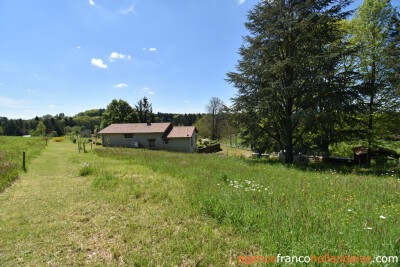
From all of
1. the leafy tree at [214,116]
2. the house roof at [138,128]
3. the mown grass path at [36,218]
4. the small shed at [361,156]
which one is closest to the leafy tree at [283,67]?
the small shed at [361,156]

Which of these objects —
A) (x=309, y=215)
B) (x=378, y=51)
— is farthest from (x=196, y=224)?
(x=378, y=51)

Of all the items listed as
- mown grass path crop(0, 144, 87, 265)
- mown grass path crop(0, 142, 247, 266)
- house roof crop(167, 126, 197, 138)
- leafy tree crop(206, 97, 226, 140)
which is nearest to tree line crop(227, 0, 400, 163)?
mown grass path crop(0, 142, 247, 266)

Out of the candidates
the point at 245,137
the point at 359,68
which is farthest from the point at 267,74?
the point at 359,68

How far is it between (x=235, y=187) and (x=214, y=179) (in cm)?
165

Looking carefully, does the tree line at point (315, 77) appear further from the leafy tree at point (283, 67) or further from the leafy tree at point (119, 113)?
the leafy tree at point (119, 113)

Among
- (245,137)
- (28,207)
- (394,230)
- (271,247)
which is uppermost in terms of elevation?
(245,137)

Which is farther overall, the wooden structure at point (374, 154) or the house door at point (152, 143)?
the house door at point (152, 143)

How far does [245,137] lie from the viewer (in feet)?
58.0

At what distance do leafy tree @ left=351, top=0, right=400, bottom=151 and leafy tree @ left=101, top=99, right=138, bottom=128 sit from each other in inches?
2086

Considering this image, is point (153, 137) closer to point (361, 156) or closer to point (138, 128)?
point (138, 128)

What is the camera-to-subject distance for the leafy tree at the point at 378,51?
1464cm

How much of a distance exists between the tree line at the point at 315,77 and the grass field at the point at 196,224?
8056 millimetres

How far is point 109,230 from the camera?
5066mm

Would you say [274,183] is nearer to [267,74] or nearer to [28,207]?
[28,207]
